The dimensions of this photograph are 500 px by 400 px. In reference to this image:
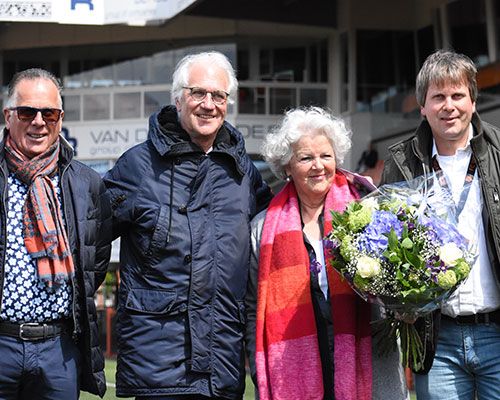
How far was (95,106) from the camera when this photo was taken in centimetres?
2967

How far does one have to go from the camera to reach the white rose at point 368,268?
14.0 ft

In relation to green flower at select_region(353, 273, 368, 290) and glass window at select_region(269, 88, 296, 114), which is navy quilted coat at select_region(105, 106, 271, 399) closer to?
green flower at select_region(353, 273, 368, 290)

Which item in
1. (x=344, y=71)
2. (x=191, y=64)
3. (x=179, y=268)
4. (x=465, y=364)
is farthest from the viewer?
(x=344, y=71)

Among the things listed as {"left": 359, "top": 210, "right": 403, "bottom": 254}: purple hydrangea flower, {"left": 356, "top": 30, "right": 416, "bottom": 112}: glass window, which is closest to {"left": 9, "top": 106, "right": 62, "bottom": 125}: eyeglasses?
{"left": 359, "top": 210, "right": 403, "bottom": 254}: purple hydrangea flower

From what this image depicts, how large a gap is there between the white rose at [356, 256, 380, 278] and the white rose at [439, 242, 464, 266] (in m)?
0.28

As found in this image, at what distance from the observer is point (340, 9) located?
88.6ft

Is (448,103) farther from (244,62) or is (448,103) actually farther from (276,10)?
(244,62)

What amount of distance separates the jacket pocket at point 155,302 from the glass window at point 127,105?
2434 centimetres

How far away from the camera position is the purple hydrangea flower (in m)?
4.34

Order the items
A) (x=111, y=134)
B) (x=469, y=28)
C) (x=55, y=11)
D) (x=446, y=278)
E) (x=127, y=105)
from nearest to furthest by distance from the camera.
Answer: (x=446, y=278) < (x=55, y=11) < (x=469, y=28) < (x=111, y=134) < (x=127, y=105)

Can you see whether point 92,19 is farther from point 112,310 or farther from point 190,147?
point 112,310

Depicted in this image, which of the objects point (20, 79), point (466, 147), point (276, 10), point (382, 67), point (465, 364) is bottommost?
point (465, 364)

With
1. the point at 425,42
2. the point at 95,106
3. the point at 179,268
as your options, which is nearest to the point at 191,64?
the point at 179,268

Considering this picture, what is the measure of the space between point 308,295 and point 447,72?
4.11 feet
